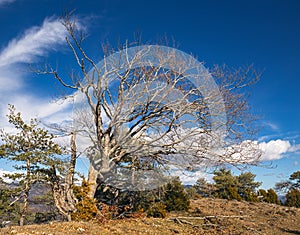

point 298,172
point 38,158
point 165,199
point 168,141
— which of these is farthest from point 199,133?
point 298,172

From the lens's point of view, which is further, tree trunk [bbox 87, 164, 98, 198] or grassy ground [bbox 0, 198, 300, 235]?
tree trunk [bbox 87, 164, 98, 198]

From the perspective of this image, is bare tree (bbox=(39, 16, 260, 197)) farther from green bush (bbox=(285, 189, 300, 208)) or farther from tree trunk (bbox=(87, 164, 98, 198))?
green bush (bbox=(285, 189, 300, 208))

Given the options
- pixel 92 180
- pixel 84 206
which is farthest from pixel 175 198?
pixel 84 206

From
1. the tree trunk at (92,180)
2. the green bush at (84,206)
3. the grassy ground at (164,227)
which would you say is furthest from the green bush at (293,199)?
the green bush at (84,206)

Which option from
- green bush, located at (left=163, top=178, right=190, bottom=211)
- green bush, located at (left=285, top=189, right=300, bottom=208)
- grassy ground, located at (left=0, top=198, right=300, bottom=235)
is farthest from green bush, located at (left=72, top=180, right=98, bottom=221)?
green bush, located at (left=285, top=189, right=300, bottom=208)

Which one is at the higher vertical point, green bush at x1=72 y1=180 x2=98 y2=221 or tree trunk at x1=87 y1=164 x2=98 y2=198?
tree trunk at x1=87 y1=164 x2=98 y2=198

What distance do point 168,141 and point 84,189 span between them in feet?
11.0

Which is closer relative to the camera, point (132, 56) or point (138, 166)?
point (132, 56)

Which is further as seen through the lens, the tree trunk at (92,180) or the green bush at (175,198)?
the green bush at (175,198)

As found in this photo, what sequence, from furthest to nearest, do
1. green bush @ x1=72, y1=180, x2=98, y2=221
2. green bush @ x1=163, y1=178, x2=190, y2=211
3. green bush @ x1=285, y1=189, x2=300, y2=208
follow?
green bush @ x1=285, y1=189, x2=300, y2=208
green bush @ x1=163, y1=178, x2=190, y2=211
green bush @ x1=72, y1=180, x2=98, y2=221

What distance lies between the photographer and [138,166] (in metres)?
11.8

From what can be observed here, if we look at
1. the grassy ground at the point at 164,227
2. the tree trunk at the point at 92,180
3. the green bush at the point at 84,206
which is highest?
the tree trunk at the point at 92,180

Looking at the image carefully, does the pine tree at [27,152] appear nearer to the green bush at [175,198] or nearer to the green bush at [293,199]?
the green bush at [175,198]

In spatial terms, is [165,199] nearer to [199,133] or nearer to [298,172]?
[199,133]
